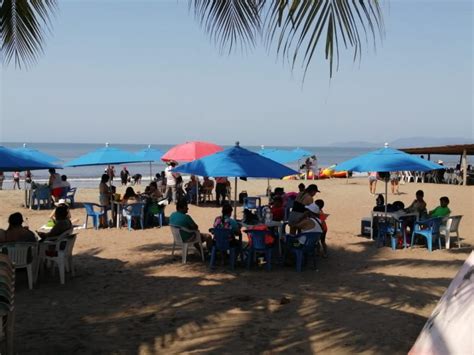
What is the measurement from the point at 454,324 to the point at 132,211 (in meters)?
8.33

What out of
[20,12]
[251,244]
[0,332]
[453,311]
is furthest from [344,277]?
[20,12]

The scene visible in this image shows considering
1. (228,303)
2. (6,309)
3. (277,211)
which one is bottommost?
(228,303)

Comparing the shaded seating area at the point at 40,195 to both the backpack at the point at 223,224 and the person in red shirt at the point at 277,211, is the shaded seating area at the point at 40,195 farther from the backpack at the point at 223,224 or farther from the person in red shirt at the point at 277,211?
the backpack at the point at 223,224

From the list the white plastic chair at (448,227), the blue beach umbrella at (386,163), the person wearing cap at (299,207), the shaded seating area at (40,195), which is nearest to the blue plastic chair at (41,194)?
the shaded seating area at (40,195)

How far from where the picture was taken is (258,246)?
23.9 feet

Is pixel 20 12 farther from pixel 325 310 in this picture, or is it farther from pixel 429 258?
pixel 429 258

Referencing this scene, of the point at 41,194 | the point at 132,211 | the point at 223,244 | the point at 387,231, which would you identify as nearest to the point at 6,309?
the point at 223,244

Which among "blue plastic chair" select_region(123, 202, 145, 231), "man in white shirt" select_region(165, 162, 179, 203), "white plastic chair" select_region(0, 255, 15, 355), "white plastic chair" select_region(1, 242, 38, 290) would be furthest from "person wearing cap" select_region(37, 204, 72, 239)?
"man in white shirt" select_region(165, 162, 179, 203)

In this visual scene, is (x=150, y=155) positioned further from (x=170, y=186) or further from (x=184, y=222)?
(x=184, y=222)

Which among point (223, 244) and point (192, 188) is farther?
point (192, 188)

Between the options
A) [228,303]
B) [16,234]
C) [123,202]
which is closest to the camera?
[228,303]

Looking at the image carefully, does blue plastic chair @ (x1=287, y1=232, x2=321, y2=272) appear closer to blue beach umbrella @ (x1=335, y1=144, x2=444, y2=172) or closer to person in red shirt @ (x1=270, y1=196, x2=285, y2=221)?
person in red shirt @ (x1=270, y1=196, x2=285, y2=221)

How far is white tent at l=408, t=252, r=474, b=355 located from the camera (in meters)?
→ 3.13

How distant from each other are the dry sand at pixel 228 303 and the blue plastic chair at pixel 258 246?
0.60 ft
